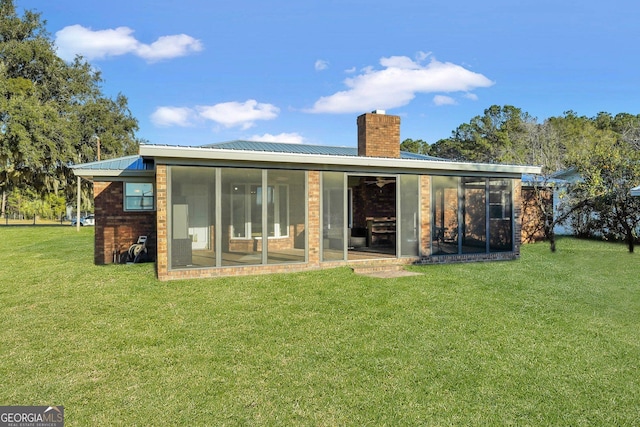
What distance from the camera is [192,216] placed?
8031 millimetres

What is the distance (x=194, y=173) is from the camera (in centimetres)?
812

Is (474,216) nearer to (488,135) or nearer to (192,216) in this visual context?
(192,216)

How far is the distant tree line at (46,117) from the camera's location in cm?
2405

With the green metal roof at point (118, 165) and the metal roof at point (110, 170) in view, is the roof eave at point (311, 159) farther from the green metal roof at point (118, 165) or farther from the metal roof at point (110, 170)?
the green metal roof at point (118, 165)

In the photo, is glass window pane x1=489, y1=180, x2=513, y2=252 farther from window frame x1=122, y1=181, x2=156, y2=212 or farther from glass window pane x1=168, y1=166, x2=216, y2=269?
window frame x1=122, y1=181, x2=156, y2=212

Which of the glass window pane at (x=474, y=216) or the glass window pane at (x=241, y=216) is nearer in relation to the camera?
the glass window pane at (x=241, y=216)

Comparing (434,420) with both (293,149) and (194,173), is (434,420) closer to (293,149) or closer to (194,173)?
(194,173)

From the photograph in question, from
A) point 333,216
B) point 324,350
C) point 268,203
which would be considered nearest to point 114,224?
point 268,203

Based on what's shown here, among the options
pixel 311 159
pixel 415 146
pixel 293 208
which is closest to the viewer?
pixel 311 159

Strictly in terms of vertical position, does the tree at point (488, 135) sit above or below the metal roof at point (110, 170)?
above

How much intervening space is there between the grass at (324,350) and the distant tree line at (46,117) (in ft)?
67.3

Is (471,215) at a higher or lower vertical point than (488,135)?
lower

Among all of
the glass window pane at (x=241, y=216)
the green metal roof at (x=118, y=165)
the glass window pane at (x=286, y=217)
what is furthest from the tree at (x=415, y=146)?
the glass window pane at (x=241, y=216)

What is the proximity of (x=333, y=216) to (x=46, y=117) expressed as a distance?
82.2 feet
